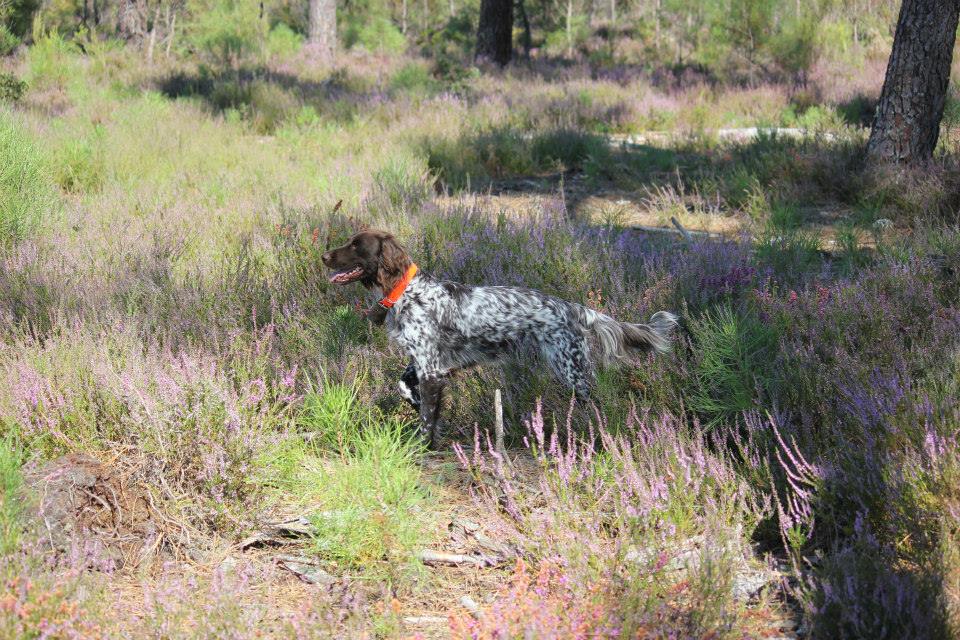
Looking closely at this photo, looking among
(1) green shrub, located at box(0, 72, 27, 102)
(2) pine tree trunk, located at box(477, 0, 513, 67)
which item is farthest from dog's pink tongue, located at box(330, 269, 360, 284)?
(2) pine tree trunk, located at box(477, 0, 513, 67)

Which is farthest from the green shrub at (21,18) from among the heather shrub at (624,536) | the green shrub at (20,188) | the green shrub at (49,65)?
the heather shrub at (624,536)

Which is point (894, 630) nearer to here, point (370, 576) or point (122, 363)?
point (370, 576)

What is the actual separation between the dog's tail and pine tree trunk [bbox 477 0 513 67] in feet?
48.0

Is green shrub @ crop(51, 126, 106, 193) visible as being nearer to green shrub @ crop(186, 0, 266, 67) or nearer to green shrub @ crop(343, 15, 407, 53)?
green shrub @ crop(186, 0, 266, 67)

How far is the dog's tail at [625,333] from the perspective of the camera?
4.39 metres

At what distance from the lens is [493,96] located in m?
13.5

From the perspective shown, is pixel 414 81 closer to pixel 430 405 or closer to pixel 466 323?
pixel 466 323

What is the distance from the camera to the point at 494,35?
18188mm

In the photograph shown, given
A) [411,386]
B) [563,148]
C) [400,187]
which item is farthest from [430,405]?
[563,148]

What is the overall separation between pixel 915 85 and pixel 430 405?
610 cm

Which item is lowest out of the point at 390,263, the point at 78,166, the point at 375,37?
the point at 78,166

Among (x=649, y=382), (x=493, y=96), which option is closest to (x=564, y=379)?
(x=649, y=382)

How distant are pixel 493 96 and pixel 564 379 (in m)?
9.97

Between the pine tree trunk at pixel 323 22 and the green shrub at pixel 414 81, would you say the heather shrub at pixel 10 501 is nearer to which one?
the green shrub at pixel 414 81
